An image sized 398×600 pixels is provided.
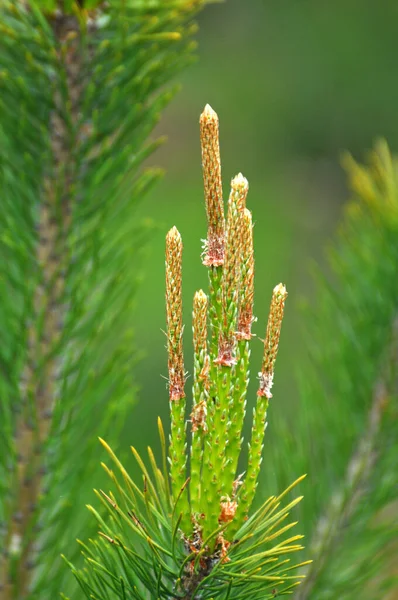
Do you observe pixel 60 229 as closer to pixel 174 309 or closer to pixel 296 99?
pixel 174 309

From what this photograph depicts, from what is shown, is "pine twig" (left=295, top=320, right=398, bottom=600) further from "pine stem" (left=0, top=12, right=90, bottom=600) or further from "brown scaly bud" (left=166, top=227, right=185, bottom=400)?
"brown scaly bud" (left=166, top=227, right=185, bottom=400)

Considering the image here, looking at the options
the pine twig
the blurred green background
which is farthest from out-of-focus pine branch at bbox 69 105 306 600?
the blurred green background

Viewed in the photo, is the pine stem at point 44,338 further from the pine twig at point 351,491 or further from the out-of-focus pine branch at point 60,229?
the pine twig at point 351,491

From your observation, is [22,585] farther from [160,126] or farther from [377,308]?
[160,126]

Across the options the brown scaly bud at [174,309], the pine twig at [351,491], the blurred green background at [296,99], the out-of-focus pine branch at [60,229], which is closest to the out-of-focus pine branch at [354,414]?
the pine twig at [351,491]

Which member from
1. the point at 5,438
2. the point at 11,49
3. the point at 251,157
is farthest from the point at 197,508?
the point at 251,157
